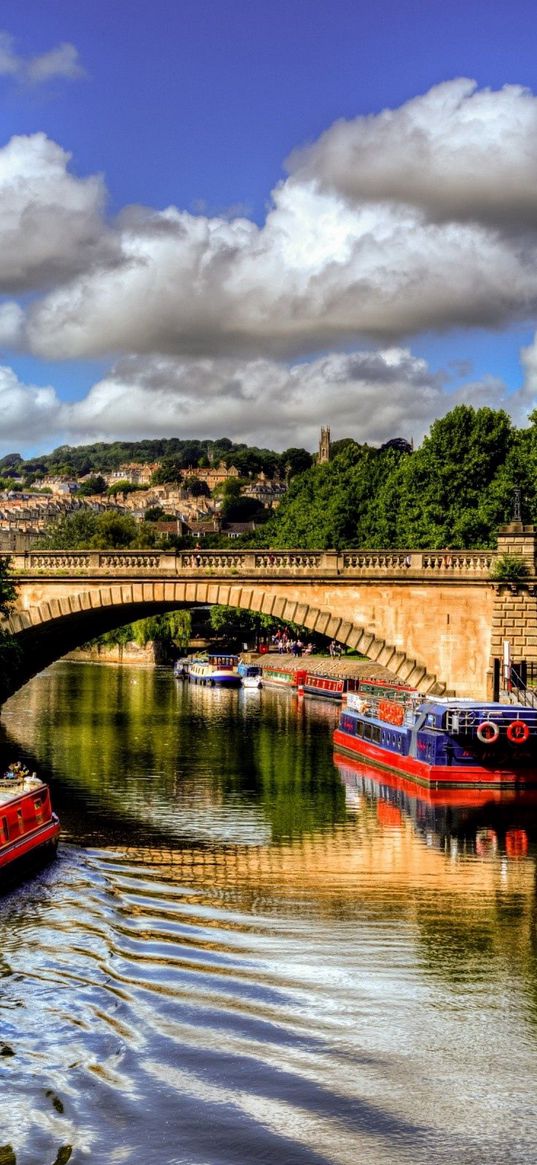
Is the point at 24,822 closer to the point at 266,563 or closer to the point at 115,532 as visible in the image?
the point at 266,563

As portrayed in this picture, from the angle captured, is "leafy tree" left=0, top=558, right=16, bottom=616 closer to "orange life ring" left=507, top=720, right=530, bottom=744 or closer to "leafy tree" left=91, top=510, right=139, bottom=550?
"orange life ring" left=507, top=720, right=530, bottom=744

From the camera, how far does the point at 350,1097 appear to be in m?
17.3

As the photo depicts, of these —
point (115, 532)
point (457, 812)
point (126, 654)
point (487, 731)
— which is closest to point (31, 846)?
point (457, 812)

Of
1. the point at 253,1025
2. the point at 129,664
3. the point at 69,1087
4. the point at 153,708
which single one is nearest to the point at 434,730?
the point at 253,1025

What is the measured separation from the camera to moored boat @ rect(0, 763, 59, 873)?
93.9 ft

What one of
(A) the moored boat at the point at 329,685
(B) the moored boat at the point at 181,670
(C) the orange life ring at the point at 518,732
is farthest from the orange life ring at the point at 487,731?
(B) the moored boat at the point at 181,670

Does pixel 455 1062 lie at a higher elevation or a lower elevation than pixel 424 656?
lower

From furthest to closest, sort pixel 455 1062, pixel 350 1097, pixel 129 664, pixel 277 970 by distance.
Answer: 1. pixel 129 664
2. pixel 277 970
3. pixel 455 1062
4. pixel 350 1097

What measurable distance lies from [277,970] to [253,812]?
16683 millimetres

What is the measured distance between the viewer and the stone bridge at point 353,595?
4841 cm

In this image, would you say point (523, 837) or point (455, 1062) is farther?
point (523, 837)

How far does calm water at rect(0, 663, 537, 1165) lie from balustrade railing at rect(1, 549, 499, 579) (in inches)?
454

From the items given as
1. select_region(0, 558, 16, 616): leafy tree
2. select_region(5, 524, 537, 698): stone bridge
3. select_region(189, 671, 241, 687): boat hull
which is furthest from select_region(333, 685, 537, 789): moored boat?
select_region(189, 671, 241, 687): boat hull

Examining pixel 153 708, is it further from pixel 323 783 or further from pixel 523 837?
pixel 523 837
